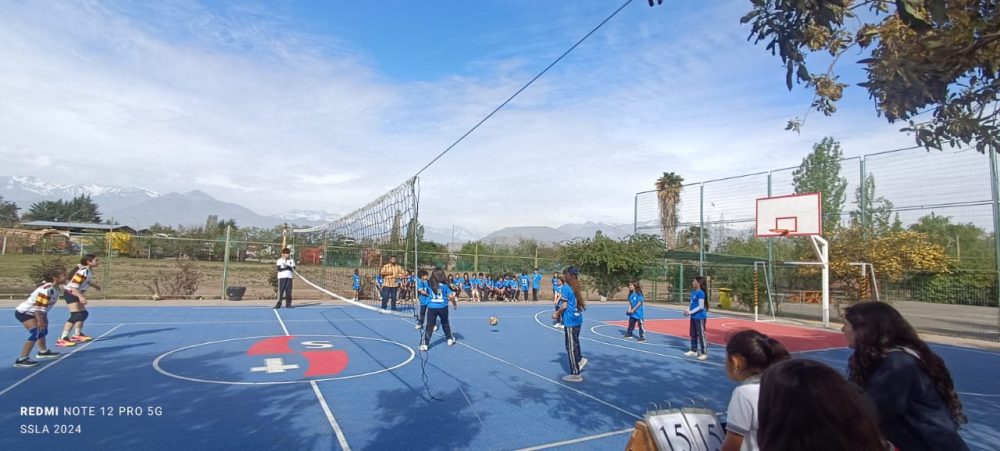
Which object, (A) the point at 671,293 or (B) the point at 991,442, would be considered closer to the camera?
(B) the point at 991,442

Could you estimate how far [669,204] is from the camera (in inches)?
1364

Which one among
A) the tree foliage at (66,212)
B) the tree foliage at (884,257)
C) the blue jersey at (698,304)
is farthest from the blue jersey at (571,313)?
the tree foliage at (66,212)

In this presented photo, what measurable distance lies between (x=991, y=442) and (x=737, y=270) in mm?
18634

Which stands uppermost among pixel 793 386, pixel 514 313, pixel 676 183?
pixel 676 183

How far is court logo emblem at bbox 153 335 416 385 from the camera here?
758 cm

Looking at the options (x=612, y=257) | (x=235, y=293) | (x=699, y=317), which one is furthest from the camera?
(x=612, y=257)

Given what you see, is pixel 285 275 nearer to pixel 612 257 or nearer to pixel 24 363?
pixel 24 363

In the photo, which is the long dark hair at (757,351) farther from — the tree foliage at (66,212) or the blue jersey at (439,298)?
the tree foliage at (66,212)

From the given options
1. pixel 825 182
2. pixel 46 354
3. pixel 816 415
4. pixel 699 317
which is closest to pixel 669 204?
pixel 825 182

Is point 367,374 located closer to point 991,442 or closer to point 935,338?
point 991,442

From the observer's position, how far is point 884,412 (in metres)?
2.53

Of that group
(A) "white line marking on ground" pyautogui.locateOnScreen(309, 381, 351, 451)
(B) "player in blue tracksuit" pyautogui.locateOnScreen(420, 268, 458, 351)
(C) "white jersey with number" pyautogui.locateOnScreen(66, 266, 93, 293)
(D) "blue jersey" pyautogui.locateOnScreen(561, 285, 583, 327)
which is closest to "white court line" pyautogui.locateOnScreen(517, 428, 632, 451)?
(A) "white line marking on ground" pyautogui.locateOnScreen(309, 381, 351, 451)

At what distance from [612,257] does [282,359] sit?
58.1ft

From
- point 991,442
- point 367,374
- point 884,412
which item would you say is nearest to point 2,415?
point 367,374
